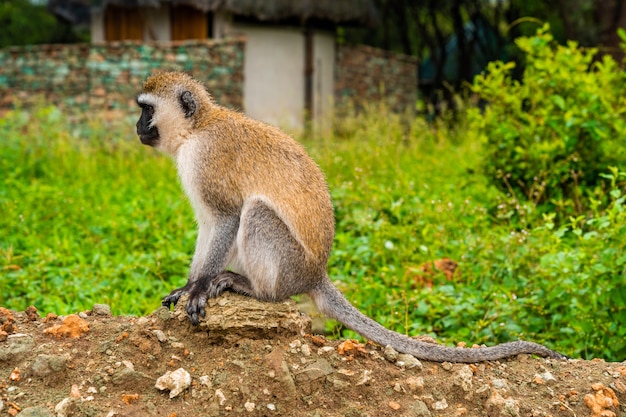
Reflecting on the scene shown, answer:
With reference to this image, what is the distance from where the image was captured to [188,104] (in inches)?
177

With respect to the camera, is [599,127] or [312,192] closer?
[312,192]

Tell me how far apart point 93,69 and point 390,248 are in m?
9.48

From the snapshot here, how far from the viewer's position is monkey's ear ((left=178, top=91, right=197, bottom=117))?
14.7ft

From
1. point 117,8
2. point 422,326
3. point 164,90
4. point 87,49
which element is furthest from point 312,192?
point 117,8

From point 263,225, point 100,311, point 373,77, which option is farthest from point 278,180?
point 373,77

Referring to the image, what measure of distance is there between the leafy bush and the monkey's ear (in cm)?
322

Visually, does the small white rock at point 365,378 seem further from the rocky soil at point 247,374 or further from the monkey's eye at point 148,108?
the monkey's eye at point 148,108

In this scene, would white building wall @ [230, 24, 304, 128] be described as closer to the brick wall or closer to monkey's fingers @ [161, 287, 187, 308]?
the brick wall

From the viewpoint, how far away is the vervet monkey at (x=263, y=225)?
4066mm

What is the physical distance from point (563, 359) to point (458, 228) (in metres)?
2.52

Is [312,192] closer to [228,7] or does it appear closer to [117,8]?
[228,7]

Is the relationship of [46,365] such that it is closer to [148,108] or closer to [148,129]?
[148,129]

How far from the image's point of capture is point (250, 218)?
4.14 m

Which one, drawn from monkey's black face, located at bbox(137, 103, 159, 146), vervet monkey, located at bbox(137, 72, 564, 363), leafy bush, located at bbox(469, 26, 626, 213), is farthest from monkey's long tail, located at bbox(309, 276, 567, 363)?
leafy bush, located at bbox(469, 26, 626, 213)
